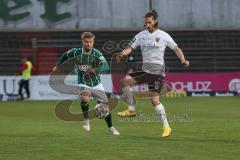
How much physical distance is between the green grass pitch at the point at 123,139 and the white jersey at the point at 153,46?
146cm

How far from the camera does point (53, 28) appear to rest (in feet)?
121

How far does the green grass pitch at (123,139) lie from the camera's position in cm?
1127

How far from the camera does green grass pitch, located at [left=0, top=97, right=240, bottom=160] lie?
11.3 metres

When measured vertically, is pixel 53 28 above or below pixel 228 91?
above

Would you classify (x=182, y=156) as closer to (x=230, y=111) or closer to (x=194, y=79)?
(x=230, y=111)

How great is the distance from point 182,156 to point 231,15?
2668cm

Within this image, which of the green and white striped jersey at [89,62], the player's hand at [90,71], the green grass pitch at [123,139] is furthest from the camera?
the green and white striped jersey at [89,62]

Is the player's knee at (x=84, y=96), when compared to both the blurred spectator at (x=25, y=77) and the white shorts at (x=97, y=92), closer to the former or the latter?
the white shorts at (x=97, y=92)

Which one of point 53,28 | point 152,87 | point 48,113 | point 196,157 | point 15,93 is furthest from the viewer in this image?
point 53,28

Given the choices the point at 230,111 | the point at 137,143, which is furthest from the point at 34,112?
the point at 137,143

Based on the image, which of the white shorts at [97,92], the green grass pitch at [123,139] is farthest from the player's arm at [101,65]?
the green grass pitch at [123,139]

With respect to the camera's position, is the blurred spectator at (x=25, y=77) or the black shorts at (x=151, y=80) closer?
the black shorts at (x=151, y=80)

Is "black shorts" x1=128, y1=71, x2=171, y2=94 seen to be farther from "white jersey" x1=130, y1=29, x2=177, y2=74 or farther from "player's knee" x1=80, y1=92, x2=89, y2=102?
"player's knee" x1=80, y1=92, x2=89, y2=102

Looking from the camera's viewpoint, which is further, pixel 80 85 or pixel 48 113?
pixel 48 113
